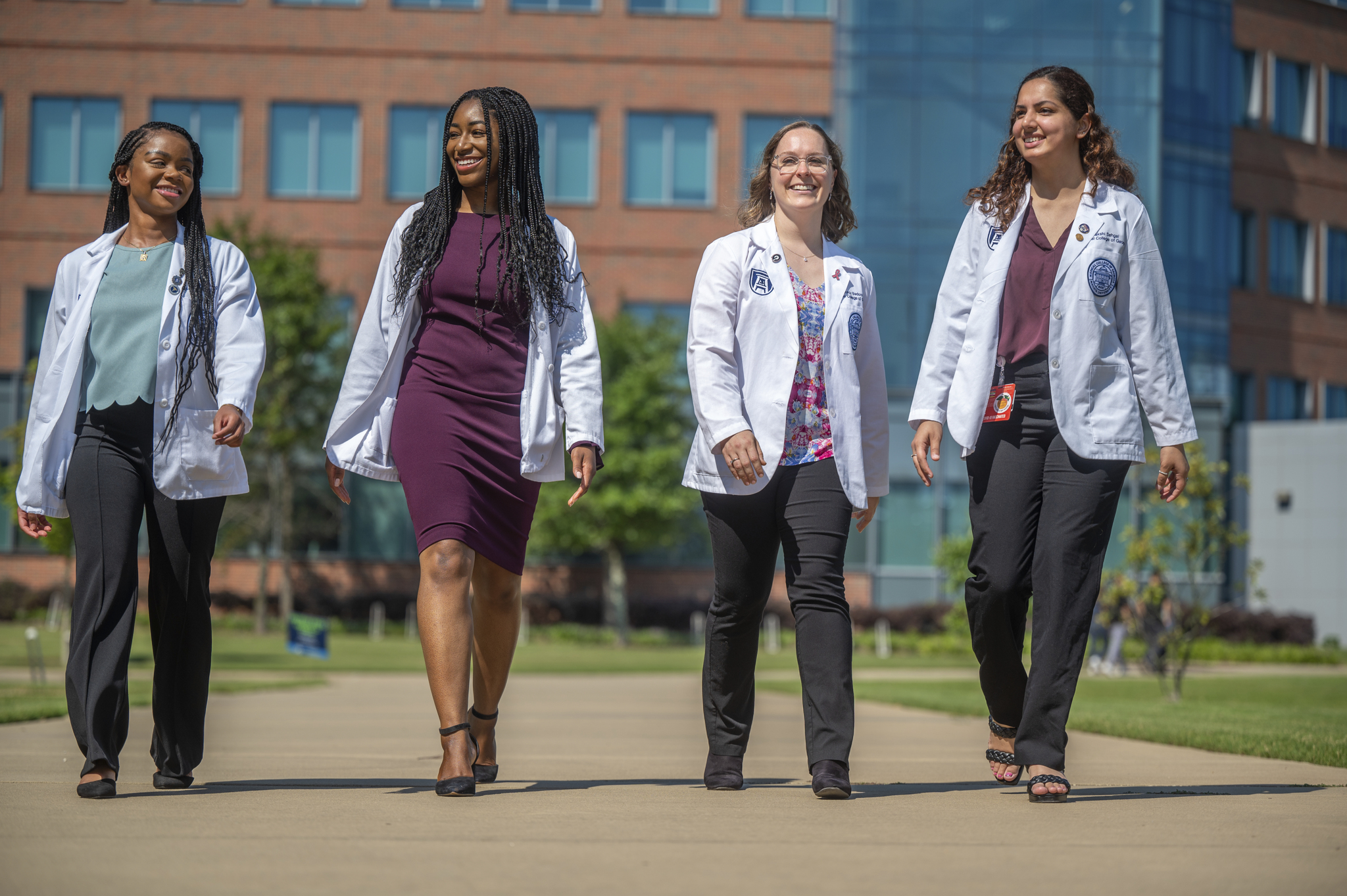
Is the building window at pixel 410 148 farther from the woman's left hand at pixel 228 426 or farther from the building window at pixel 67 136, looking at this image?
the woman's left hand at pixel 228 426

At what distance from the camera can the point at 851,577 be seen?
3559 centimetres

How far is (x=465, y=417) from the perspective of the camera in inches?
195

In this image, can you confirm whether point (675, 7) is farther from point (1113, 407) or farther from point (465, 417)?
point (1113, 407)

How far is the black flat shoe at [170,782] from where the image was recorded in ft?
15.7

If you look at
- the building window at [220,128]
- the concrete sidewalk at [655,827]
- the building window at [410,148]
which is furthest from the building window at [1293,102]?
the concrete sidewalk at [655,827]

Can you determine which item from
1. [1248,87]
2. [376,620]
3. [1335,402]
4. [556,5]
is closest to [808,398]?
[376,620]

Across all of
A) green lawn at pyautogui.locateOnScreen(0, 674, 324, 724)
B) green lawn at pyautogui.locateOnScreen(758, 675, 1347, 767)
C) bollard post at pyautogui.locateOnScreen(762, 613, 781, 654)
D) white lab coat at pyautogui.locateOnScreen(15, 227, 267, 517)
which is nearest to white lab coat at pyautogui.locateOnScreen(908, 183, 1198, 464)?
green lawn at pyautogui.locateOnScreen(758, 675, 1347, 767)

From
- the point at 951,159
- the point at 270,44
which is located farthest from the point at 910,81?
the point at 270,44

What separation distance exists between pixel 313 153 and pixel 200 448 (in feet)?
114

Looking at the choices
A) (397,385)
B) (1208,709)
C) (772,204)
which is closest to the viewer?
(397,385)

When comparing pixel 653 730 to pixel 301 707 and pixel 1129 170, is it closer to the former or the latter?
pixel 301 707

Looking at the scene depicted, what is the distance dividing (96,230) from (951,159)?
69.6 feet

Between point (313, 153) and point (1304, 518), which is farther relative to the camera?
point (313, 153)

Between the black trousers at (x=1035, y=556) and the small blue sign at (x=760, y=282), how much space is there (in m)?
0.86
